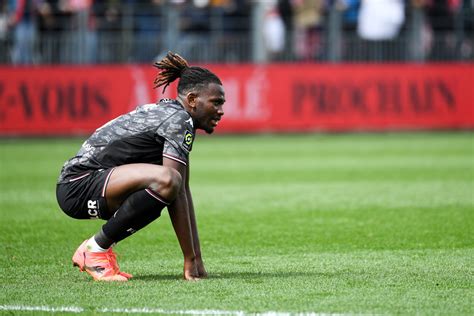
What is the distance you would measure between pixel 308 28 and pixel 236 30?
6.48ft

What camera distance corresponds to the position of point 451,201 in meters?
12.6

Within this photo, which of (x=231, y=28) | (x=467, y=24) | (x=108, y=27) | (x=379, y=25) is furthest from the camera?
(x=467, y=24)

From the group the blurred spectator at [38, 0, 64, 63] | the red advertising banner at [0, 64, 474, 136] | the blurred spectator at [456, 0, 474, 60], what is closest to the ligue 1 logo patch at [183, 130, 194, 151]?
the red advertising banner at [0, 64, 474, 136]

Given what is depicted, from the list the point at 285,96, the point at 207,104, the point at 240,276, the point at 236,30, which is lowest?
the point at 285,96

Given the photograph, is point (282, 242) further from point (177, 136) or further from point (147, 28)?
point (147, 28)

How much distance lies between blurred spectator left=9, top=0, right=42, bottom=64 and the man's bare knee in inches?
752

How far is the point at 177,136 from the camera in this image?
7.04 metres

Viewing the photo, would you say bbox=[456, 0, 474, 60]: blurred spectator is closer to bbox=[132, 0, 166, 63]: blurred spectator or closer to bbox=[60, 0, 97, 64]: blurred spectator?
bbox=[132, 0, 166, 63]: blurred spectator

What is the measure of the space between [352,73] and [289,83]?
5.51 feet

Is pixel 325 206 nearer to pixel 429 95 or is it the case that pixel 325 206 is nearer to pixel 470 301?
pixel 470 301

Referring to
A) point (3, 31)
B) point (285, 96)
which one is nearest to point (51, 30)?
point (3, 31)

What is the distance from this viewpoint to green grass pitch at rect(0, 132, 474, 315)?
6426 mm

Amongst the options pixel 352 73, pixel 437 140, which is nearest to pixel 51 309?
pixel 437 140

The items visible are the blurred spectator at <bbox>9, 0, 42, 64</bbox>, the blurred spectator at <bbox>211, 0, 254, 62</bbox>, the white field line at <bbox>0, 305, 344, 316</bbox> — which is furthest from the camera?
the blurred spectator at <bbox>211, 0, 254, 62</bbox>
